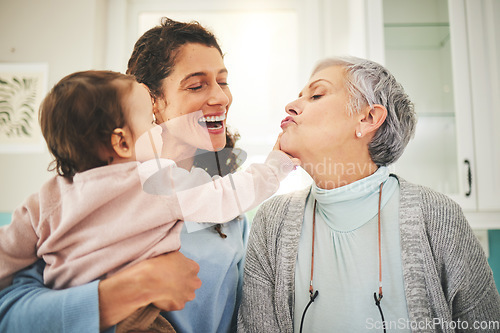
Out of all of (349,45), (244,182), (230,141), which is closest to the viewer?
(244,182)

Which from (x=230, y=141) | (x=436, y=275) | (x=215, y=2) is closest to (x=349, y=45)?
(x=215, y=2)

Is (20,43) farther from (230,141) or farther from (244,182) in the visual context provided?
(244,182)

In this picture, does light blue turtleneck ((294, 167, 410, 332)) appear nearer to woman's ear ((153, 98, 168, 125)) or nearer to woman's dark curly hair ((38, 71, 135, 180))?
woman's ear ((153, 98, 168, 125))

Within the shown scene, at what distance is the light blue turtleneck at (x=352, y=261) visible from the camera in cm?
79

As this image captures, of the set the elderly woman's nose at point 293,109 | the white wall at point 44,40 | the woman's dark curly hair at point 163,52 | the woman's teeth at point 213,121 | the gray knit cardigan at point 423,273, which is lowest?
the gray knit cardigan at point 423,273

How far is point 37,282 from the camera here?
2.09ft

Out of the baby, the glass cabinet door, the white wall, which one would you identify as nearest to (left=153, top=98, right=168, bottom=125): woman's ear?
the baby

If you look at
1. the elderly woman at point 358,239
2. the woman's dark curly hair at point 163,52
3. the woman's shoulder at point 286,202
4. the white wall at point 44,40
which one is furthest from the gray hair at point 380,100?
the white wall at point 44,40

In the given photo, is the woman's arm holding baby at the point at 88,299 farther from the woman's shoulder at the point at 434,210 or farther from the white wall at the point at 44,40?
the white wall at the point at 44,40

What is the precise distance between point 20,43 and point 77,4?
0.29 metres

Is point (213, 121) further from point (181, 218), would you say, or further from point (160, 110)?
point (181, 218)

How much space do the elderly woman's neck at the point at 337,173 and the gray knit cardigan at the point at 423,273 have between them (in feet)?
0.41

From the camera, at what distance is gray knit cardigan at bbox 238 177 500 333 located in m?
0.75

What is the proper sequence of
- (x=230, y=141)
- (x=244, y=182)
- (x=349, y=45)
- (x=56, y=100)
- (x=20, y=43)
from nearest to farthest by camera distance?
(x=56, y=100) → (x=244, y=182) → (x=230, y=141) → (x=20, y=43) → (x=349, y=45)
